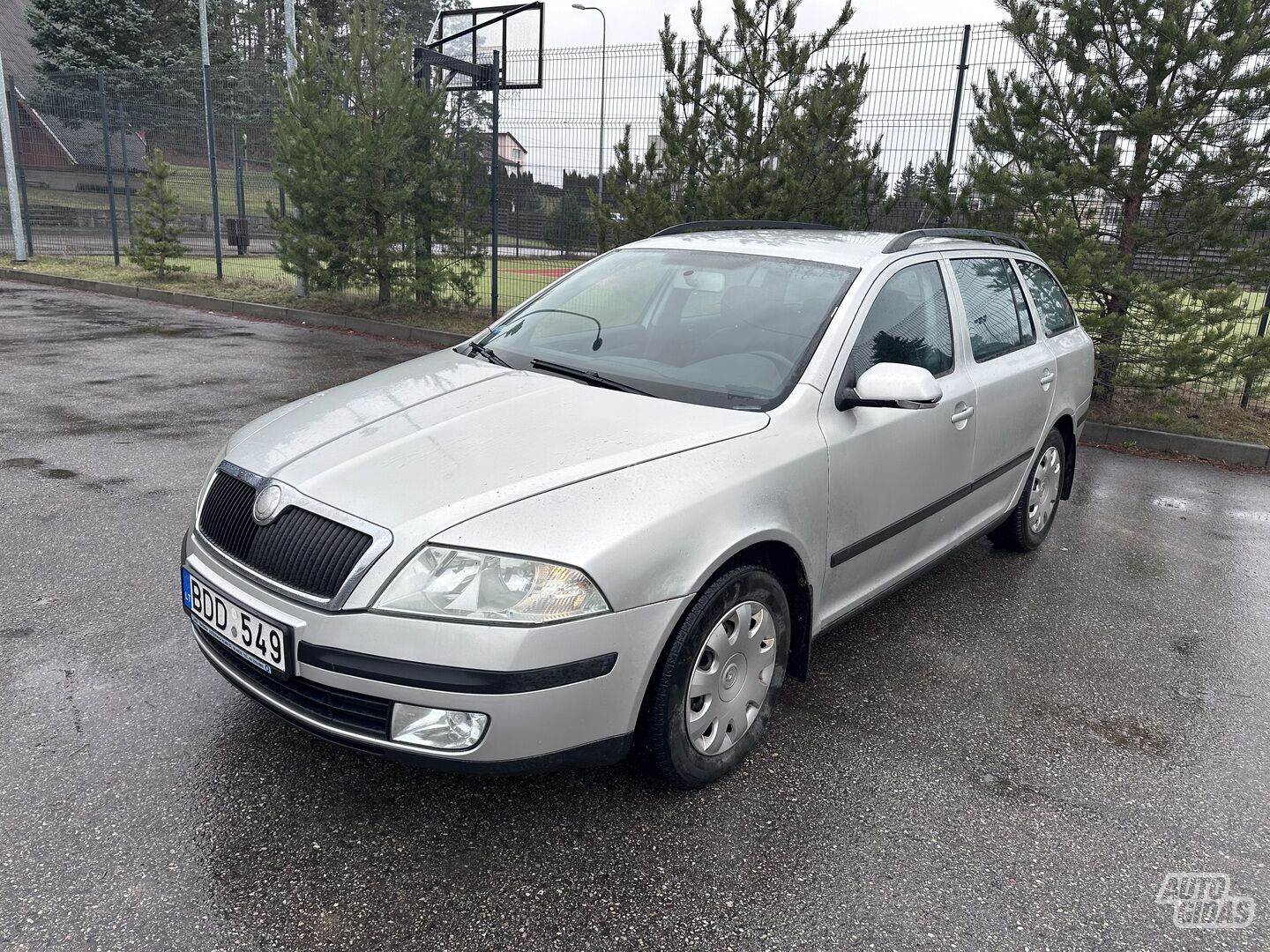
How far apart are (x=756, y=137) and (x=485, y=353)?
6.98 metres

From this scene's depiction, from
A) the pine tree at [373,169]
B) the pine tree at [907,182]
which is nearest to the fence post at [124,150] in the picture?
the pine tree at [373,169]

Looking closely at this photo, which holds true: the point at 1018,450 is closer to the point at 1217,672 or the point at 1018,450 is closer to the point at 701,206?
the point at 1217,672

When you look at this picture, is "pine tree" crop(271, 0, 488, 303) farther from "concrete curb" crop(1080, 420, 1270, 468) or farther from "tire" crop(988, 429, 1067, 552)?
"tire" crop(988, 429, 1067, 552)

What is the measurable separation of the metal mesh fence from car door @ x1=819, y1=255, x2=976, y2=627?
5.49 metres

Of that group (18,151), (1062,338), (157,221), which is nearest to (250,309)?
(157,221)

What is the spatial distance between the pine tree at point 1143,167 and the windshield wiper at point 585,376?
603cm

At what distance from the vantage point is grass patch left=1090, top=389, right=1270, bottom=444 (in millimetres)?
8336

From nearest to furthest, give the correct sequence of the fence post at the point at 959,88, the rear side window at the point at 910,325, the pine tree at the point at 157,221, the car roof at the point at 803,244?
the rear side window at the point at 910,325 < the car roof at the point at 803,244 < the fence post at the point at 959,88 < the pine tree at the point at 157,221

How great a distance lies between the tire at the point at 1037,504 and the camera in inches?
195

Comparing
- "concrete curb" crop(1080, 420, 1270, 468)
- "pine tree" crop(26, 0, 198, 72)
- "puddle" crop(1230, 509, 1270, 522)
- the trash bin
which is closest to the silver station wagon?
"puddle" crop(1230, 509, 1270, 522)

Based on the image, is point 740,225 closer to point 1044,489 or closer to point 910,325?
point 910,325

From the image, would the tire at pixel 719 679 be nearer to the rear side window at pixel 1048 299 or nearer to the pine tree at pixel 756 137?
the rear side window at pixel 1048 299

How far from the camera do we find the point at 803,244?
3.99 meters

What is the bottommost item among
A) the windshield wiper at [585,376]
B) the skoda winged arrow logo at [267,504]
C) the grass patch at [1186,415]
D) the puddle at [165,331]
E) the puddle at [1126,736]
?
the puddle at [1126,736]
